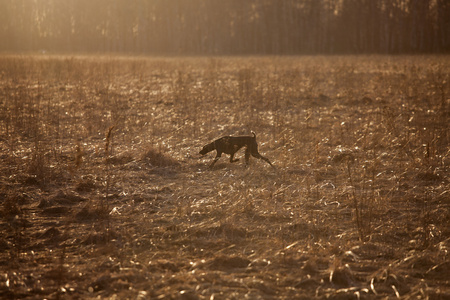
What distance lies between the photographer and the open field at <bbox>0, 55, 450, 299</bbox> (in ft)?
11.8

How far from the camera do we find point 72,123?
30.7ft

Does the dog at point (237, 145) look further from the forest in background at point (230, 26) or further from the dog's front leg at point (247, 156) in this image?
the forest in background at point (230, 26)

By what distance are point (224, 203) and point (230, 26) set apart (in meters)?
50.7

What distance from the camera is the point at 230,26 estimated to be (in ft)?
176

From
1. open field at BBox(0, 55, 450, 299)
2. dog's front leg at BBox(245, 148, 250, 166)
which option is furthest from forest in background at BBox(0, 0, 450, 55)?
dog's front leg at BBox(245, 148, 250, 166)

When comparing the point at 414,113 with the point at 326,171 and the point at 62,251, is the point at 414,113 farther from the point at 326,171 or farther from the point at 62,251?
the point at 62,251

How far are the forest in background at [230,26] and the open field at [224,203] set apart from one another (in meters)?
39.1

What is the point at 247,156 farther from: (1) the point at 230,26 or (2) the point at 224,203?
(1) the point at 230,26

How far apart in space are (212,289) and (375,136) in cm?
532

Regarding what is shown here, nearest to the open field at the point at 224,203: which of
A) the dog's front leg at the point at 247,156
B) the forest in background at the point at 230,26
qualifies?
the dog's front leg at the point at 247,156

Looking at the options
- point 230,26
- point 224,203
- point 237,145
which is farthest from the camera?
point 230,26

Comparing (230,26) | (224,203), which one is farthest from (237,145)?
(230,26)

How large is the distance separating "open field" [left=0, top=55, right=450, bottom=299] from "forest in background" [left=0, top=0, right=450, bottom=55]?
128 ft

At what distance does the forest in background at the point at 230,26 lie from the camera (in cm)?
4928
